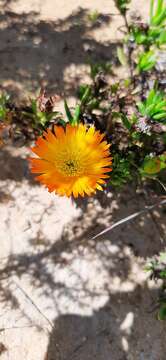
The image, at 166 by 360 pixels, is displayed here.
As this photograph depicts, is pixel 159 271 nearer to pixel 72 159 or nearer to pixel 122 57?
pixel 72 159

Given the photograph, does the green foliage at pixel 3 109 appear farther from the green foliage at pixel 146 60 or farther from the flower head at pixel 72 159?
the green foliage at pixel 146 60

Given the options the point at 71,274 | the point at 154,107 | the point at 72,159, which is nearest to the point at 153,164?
the point at 154,107

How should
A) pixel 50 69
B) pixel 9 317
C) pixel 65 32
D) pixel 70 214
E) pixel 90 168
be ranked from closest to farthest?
pixel 90 168, pixel 9 317, pixel 70 214, pixel 50 69, pixel 65 32

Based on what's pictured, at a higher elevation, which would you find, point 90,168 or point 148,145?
point 90,168

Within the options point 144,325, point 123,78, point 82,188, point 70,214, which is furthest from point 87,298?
point 123,78

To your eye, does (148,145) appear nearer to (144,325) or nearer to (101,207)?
(101,207)
